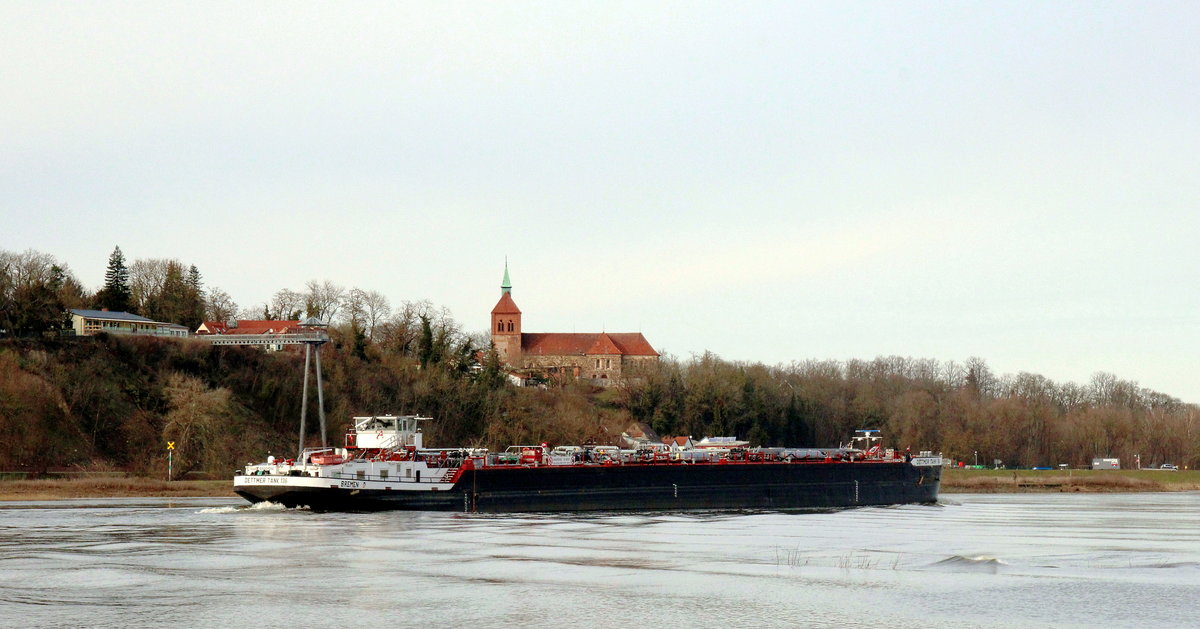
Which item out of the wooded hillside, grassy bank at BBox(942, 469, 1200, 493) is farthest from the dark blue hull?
the wooded hillside

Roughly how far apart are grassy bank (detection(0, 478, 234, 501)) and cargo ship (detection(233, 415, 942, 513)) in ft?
40.8

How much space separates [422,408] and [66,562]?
86370 millimetres

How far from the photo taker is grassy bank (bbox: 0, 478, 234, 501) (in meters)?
74.0

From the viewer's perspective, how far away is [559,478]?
67.1 m

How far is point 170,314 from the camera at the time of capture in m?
138

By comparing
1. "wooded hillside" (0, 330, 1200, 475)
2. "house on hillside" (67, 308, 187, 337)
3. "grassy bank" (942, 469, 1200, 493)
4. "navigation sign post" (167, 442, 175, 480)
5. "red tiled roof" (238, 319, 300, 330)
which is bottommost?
"grassy bank" (942, 469, 1200, 493)

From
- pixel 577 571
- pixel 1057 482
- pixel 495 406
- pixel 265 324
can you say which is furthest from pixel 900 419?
pixel 577 571

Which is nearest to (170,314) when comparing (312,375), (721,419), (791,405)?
(312,375)

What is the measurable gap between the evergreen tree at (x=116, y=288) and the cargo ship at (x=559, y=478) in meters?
72.0

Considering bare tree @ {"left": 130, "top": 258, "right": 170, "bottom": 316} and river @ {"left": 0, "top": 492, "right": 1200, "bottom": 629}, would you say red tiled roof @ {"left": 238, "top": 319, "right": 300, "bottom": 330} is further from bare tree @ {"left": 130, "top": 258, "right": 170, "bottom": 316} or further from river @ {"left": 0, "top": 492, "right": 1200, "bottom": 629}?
river @ {"left": 0, "top": 492, "right": 1200, "bottom": 629}

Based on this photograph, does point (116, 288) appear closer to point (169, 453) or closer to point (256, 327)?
point (256, 327)

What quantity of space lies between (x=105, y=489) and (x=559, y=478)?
3080 centimetres

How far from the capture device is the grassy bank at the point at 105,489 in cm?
7400

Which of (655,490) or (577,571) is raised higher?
(655,490)
